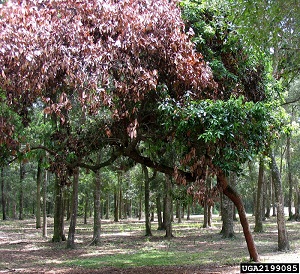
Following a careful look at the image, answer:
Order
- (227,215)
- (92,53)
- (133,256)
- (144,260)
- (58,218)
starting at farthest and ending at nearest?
(58,218), (227,215), (133,256), (144,260), (92,53)

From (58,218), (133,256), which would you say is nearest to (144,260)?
(133,256)

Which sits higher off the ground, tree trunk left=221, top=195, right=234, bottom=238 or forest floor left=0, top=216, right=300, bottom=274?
tree trunk left=221, top=195, right=234, bottom=238

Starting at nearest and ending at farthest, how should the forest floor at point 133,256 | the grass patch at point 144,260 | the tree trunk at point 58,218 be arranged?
the forest floor at point 133,256 → the grass patch at point 144,260 → the tree trunk at point 58,218

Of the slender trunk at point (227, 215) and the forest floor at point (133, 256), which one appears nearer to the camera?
the forest floor at point (133, 256)

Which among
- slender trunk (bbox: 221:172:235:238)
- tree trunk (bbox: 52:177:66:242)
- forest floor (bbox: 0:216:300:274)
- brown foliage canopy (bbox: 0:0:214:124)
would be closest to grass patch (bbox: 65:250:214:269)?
forest floor (bbox: 0:216:300:274)

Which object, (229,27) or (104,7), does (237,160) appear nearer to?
(229,27)

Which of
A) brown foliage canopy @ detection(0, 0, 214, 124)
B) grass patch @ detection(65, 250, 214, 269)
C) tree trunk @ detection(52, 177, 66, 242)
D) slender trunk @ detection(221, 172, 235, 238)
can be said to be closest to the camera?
brown foliage canopy @ detection(0, 0, 214, 124)

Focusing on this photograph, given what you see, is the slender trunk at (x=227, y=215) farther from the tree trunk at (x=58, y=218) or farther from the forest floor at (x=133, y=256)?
the tree trunk at (x=58, y=218)

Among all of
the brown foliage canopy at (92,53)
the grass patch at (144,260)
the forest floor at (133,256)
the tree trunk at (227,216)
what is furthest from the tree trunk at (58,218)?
the brown foliage canopy at (92,53)

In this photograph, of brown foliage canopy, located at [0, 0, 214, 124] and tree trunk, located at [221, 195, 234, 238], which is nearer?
brown foliage canopy, located at [0, 0, 214, 124]

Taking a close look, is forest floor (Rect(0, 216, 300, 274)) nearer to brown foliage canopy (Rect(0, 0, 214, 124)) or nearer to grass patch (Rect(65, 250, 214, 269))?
grass patch (Rect(65, 250, 214, 269))

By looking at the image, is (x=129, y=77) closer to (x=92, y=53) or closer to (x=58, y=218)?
(x=92, y=53)

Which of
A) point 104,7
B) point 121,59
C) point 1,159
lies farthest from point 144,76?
point 1,159

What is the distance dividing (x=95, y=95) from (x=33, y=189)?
3404 cm
